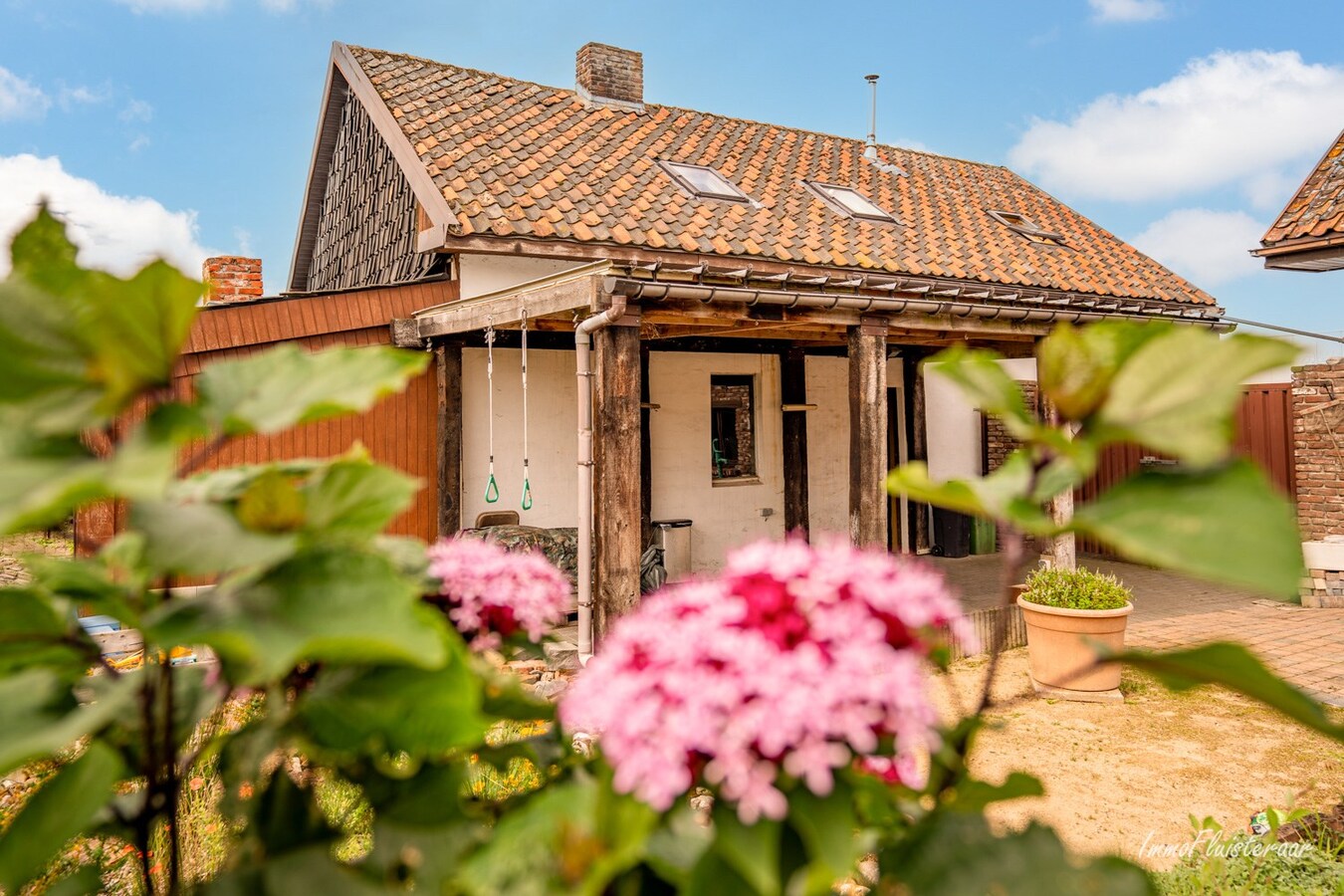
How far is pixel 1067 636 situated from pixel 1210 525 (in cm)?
585

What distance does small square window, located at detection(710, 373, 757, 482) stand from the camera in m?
10.3

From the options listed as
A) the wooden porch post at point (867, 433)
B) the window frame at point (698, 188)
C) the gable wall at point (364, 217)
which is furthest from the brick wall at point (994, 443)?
the gable wall at point (364, 217)

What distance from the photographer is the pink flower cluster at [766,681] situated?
1.74 ft

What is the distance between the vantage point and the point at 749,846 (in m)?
0.51

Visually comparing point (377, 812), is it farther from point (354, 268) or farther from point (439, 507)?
point (354, 268)

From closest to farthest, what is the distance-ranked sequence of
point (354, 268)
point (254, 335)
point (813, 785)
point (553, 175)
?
point (813, 785) → point (254, 335) → point (553, 175) → point (354, 268)

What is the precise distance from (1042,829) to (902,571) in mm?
209

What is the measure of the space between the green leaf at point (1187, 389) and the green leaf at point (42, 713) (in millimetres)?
680

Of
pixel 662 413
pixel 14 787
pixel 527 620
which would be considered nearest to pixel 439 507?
pixel 662 413

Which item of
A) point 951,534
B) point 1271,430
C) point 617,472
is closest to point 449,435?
point 617,472

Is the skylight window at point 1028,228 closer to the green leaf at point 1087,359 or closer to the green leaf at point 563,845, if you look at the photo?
the green leaf at point 1087,359

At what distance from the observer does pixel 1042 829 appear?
2.07ft

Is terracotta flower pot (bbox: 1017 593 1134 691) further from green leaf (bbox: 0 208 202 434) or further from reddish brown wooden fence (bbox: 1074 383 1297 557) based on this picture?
green leaf (bbox: 0 208 202 434)

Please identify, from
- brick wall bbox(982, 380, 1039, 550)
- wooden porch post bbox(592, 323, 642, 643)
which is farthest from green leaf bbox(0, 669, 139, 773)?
brick wall bbox(982, 380, 1039, 550)
